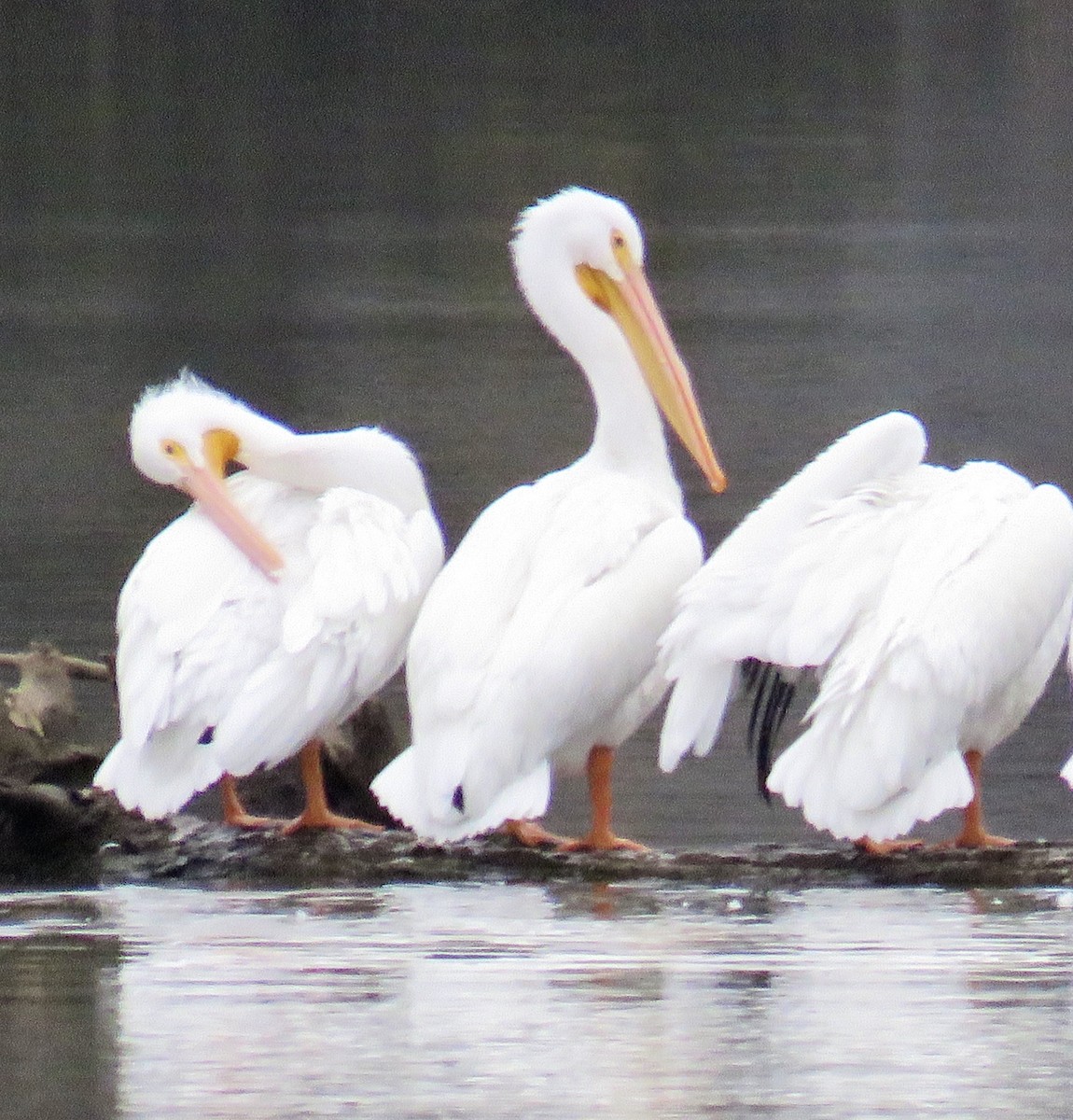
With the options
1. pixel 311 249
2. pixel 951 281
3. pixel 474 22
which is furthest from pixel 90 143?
pixel 474 22

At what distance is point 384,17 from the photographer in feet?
144

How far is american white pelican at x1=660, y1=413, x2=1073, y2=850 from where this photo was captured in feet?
23.9

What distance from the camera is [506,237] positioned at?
25391 mm

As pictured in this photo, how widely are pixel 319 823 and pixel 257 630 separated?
455 millimetres

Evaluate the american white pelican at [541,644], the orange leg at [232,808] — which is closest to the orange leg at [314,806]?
the orange leg at [232,808]

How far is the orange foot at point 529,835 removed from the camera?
795 cm

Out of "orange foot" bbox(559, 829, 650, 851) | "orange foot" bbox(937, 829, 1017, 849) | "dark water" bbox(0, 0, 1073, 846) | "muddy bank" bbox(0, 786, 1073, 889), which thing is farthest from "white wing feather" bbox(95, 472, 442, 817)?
"orange foot" bbox(937, 829, 1017, 849)

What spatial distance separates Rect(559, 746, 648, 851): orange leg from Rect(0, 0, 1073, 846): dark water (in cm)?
Result: 45

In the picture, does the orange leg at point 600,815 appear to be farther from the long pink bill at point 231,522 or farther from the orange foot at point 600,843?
the long pink bill at point 231,522

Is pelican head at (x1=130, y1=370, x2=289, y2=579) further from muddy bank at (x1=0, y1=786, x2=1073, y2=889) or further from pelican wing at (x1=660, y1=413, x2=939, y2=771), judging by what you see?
pelican wing at (x1=660, y1=413, x2=939, y2=771)

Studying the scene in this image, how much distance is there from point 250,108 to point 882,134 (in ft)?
21.7

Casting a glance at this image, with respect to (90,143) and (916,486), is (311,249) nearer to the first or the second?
(90,143)

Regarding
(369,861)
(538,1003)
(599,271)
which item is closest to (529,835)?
(369,861)

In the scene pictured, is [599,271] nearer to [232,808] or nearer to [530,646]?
[232,808]
